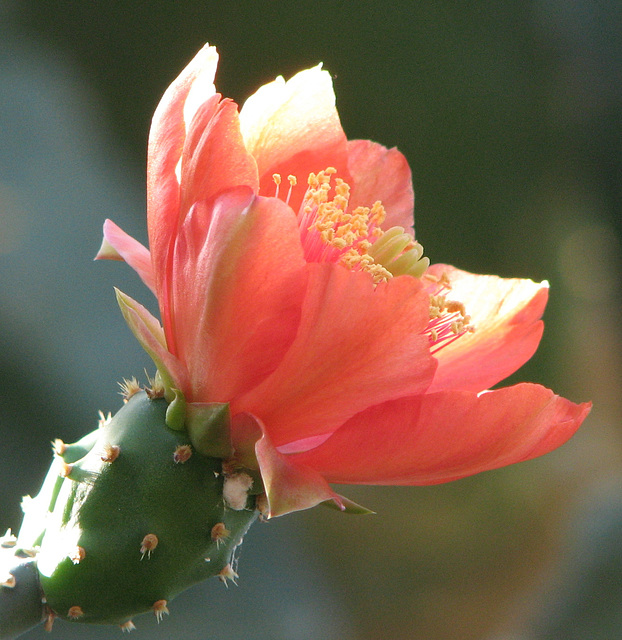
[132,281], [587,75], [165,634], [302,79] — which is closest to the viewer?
[302,79]

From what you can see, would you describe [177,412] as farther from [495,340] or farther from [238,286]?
[495,340]

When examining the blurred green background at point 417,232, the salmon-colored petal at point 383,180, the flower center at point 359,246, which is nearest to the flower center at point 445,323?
the flower center at point 359,246

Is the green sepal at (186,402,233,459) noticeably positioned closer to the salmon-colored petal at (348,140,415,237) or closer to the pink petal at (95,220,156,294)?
the pink petal at (95,220,156,294)

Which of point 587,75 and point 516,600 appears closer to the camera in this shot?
point 516,600

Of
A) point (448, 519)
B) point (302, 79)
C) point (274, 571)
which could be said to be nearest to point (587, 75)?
point (448, 519)

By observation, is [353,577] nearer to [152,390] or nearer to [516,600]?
[516,600]

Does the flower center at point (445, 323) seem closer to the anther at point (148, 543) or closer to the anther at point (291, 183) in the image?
the anther at point (291, 183)
